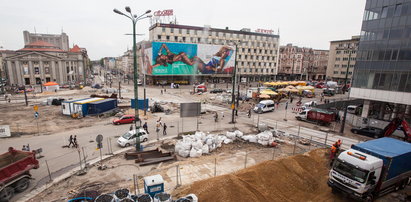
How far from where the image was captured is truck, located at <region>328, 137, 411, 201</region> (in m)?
9.51

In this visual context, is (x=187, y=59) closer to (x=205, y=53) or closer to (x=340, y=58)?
(x=205, y=53)

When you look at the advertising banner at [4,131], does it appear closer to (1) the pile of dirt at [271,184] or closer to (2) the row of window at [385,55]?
(1) the pile of dirt at [271,184]

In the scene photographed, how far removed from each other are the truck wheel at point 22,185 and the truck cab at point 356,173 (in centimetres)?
1611

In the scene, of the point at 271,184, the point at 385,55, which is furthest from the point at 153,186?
the point at 385,55

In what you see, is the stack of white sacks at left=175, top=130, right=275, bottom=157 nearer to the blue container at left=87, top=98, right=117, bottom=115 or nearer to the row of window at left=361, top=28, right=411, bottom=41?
the blue container at left=87, top=98, right=117, bottom=115

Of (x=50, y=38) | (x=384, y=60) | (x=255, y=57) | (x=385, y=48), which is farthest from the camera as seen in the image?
(x=50, y=38)

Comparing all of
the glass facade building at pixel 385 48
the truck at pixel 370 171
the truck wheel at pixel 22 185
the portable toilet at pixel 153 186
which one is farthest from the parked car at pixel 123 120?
the glass facade building at pixel 385 48

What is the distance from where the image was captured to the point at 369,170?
9359 mm

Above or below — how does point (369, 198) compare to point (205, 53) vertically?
below

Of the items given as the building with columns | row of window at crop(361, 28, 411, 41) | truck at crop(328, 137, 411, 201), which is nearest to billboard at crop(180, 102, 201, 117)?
truck at crop(328, 137, 411, 201)

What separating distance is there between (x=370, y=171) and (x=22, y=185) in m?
17.3

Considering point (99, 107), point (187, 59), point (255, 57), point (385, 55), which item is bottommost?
Result: point (99, 107)

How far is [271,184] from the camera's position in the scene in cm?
1076

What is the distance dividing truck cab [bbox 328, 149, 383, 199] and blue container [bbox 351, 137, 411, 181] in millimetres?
533
